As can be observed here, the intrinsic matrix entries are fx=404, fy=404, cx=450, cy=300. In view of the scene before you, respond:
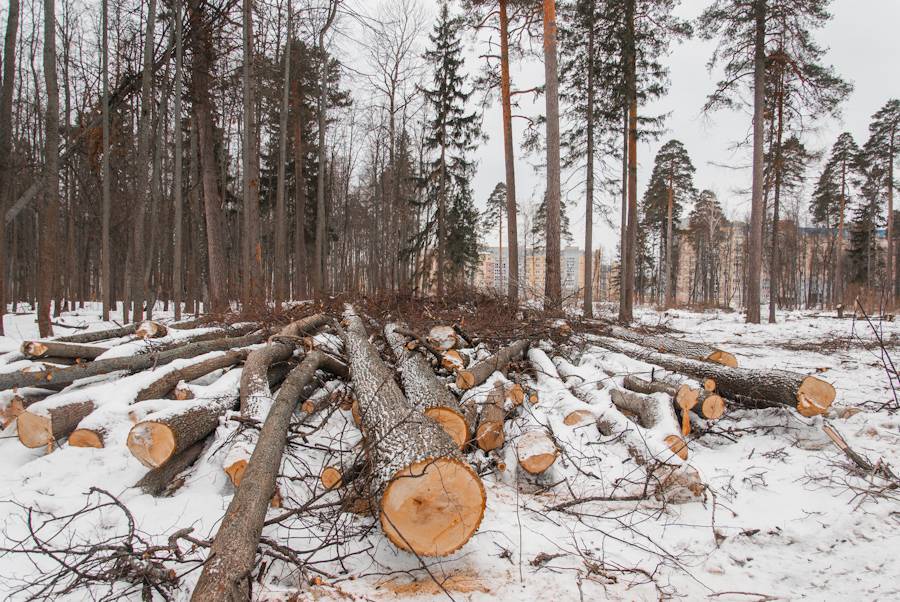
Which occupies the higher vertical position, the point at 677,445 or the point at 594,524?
the point at 677,445

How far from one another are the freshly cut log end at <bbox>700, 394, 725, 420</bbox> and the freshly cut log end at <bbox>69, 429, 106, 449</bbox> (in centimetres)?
508

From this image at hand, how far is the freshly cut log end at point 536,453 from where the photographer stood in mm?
3010

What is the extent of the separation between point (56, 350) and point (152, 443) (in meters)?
2.67

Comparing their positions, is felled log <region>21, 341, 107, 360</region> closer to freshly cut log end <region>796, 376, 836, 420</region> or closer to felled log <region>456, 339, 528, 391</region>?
felled log <region>456, 339, 528, 391</region>

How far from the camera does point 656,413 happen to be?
3.65 meters

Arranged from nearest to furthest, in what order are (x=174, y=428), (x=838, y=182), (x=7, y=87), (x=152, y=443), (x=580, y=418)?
(x=152, y=443)
(x=174, y=428)
(x=580, y=418)
(x=7, y=87)
(x=838, y=182)

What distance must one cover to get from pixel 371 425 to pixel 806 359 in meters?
7.20

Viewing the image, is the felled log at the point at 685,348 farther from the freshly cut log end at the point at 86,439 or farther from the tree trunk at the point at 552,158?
the freshly cut log end at the point at 86,439

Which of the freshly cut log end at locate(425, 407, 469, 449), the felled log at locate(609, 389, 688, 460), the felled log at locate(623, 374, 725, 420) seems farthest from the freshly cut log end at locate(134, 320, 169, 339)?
the felled log at locate(623, 374, 725, 420)

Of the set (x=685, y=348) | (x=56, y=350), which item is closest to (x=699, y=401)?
(x=685, y=348)

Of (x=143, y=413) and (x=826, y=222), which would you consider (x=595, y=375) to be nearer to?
(x=143, y=413)

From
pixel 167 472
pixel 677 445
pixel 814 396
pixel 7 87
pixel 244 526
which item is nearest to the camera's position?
pixel 244 526

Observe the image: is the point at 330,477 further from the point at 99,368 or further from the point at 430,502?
the point at 99,368

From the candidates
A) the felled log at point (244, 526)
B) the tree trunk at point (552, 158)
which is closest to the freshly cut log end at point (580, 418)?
the felled log at point (244, 526)
